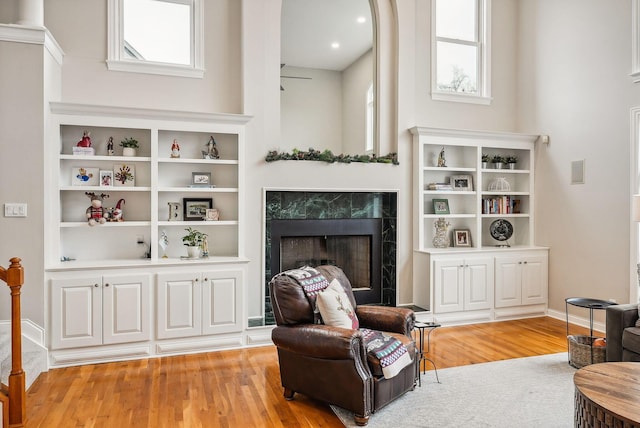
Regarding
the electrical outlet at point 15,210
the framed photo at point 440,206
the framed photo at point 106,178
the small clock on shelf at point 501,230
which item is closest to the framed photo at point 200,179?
the framed photo at point 106,178

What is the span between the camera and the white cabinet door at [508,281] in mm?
5513

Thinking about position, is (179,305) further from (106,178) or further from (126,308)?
(106,178)

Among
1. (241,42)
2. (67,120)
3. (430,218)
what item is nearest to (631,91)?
(430,218)

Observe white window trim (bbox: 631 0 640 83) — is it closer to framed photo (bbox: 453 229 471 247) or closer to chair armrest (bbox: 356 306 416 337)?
framed photo (bbox: 453 229 471 247)

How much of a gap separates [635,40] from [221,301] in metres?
4.96

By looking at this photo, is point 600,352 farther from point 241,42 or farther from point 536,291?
point 241,42

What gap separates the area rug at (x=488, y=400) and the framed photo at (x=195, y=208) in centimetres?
254

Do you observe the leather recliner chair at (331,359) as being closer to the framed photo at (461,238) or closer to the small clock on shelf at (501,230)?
the framed photo at (461,238)

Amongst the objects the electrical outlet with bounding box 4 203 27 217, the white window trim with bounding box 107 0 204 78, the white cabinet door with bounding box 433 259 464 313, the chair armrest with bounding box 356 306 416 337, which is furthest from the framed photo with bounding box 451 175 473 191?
the electrical outlet with bounding box 4 203 27 217

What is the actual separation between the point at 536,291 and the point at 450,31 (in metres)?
3.49

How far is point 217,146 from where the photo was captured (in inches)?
193

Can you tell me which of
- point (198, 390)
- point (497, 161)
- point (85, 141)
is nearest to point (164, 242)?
point (85, 141)

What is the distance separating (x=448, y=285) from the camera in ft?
17.3

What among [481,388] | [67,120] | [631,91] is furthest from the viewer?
[631,91]
